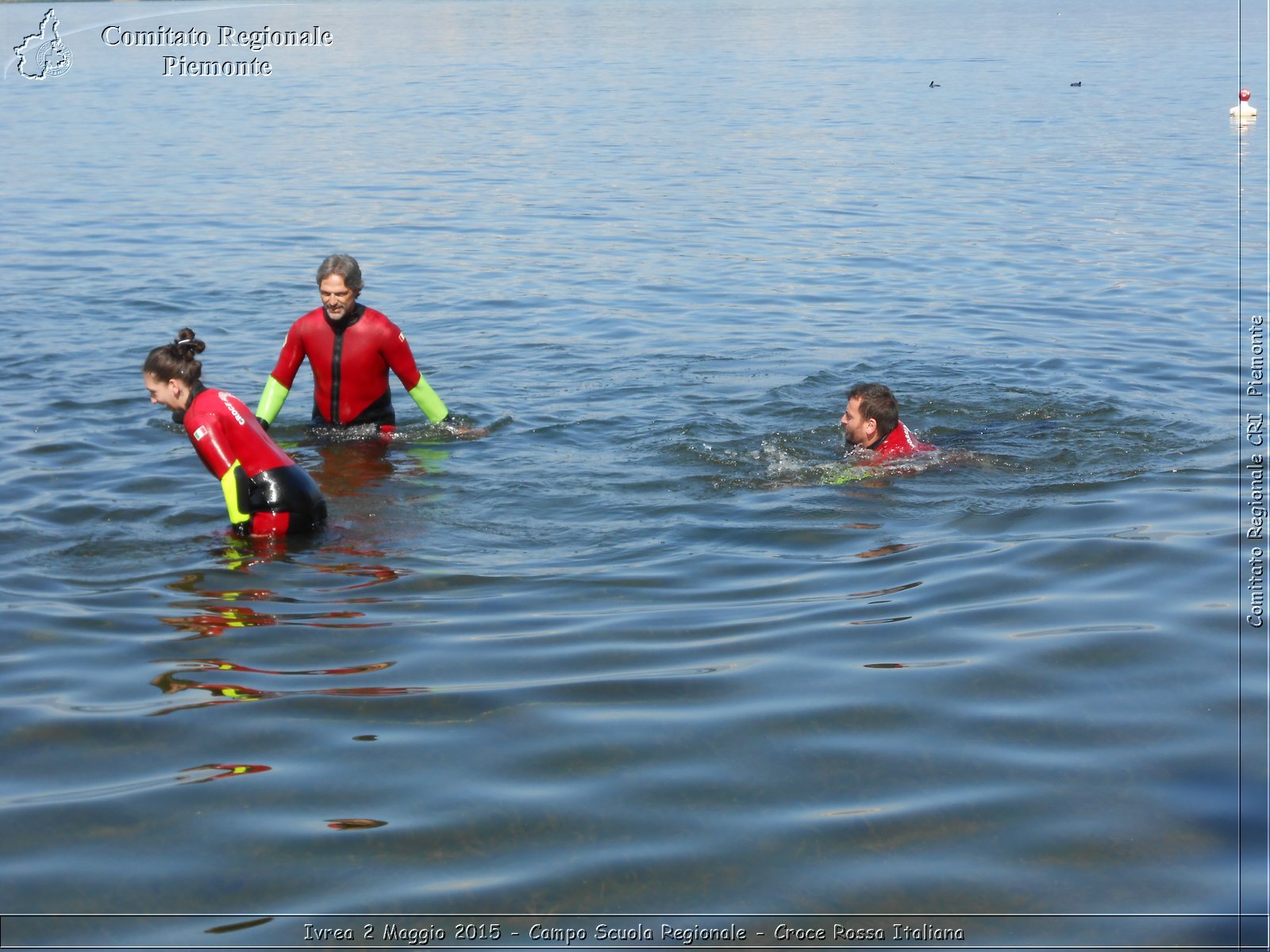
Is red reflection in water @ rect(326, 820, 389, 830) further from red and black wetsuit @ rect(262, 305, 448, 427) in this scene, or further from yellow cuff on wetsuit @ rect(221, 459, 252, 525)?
red and black wetsuit @ rect(262, 305, 448, 427)

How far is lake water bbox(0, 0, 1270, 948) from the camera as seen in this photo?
457cm

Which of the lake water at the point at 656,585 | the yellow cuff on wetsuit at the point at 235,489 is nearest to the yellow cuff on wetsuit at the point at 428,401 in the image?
the lake water at the point at 656,585

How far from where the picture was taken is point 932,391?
11.6 m

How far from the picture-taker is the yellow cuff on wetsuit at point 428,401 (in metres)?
9.95

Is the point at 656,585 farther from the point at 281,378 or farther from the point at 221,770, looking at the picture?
the point at 281,378

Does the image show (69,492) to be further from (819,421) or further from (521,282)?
(521,282)

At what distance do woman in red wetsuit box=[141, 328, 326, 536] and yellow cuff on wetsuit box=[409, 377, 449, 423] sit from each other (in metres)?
2.05

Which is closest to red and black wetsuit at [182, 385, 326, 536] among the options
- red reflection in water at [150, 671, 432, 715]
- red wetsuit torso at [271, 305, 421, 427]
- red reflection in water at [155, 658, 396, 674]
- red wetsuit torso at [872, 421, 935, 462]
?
red reflection in water at [155, 658, 396, 674]

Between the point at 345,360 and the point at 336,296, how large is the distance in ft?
1.95

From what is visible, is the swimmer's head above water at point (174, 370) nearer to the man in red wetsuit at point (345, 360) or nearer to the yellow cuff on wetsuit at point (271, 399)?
the man in red wetsuit at point (345, 360)

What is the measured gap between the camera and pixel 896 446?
922cm

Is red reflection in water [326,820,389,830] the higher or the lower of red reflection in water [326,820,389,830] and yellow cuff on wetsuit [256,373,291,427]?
the lower

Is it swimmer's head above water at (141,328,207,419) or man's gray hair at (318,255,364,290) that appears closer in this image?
swimmer's head above water at (141,328,207,419)

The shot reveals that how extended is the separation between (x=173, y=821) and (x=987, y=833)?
2923 millimetres
